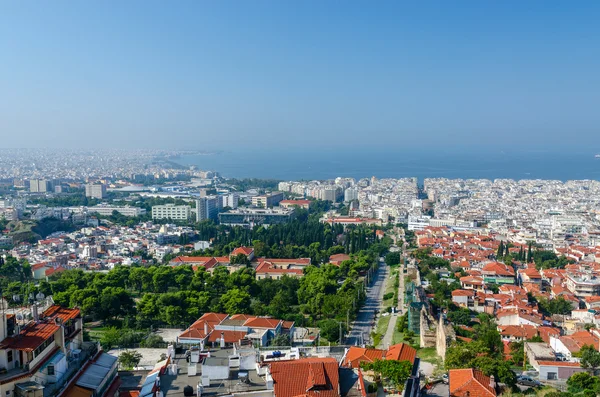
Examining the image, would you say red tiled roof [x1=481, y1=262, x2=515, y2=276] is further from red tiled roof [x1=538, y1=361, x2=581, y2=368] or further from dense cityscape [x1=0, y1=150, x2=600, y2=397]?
red tiled roof [x1=538, y1=361, x2=581, y2=368]

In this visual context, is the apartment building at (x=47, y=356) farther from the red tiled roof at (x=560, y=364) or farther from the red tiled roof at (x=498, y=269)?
the red tiled roof at (x=498, y=269)

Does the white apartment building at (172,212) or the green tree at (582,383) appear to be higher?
the green tree at (582,383)

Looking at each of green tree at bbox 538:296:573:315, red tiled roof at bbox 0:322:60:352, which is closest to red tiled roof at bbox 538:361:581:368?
green tree at bbox 538:296:573:315

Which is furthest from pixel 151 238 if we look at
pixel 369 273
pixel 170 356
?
pixel 170 356

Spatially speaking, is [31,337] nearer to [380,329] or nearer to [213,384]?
[213,384]

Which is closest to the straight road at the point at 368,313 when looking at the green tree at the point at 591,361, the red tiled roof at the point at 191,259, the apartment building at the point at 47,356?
the green tree at the point at 591,361
